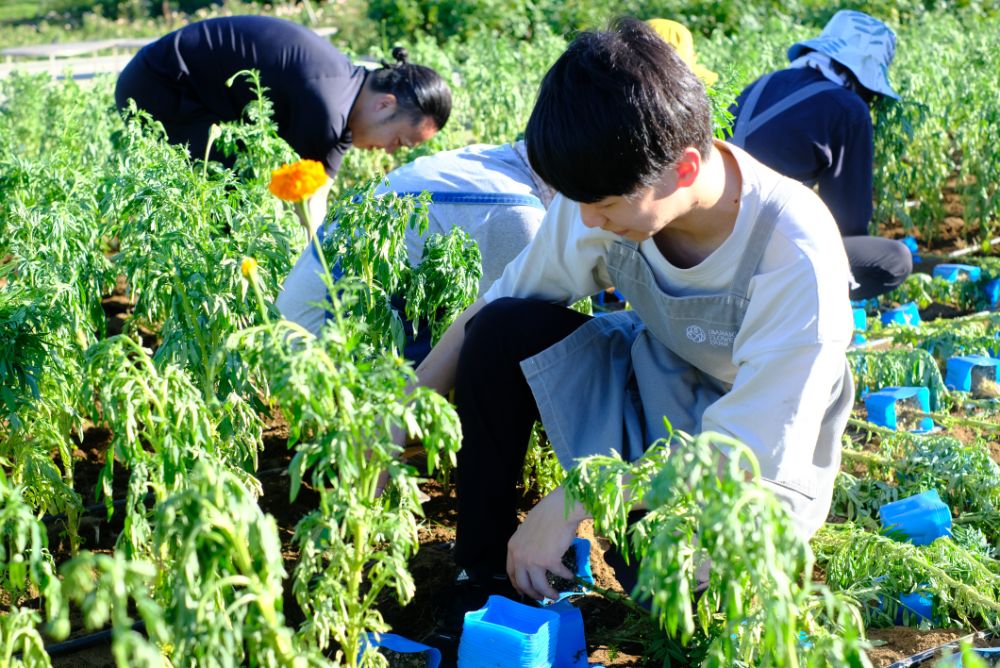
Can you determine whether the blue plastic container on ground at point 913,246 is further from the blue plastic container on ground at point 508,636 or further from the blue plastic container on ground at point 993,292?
the blue plastic container on ground at point 508,636

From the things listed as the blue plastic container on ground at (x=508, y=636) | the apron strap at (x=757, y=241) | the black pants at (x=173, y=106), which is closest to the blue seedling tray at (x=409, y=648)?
the blue plastic container on ground at (x=508, y=636)

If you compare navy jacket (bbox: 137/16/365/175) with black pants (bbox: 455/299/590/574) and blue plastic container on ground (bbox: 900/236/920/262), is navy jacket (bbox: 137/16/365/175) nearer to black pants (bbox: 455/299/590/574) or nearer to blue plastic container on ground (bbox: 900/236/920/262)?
black pants (bbox: 455/299/590/574)

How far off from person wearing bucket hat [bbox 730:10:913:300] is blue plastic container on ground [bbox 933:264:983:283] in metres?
0.49

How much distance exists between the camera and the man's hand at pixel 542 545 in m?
1.84

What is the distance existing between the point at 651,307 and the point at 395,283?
1.57 ft

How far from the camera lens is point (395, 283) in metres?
2.11

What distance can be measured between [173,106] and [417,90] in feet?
3.14

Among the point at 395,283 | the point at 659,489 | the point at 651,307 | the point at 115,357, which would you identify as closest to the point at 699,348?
the point at 651,307

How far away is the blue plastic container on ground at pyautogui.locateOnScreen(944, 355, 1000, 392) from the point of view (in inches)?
128

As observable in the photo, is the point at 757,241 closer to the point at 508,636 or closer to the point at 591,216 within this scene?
the point at 591,216

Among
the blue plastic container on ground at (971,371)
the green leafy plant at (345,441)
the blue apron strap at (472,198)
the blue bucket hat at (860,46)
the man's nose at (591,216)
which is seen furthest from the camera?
the blue bucket hat at (860,46)

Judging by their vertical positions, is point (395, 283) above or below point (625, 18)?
below

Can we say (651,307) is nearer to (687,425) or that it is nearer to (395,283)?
(687,425)

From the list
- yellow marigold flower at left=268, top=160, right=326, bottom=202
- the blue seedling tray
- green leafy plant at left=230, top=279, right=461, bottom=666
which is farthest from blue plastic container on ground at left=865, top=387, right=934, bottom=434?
yellow marigold flower at left=268, top=160, right=326, bottom=202
